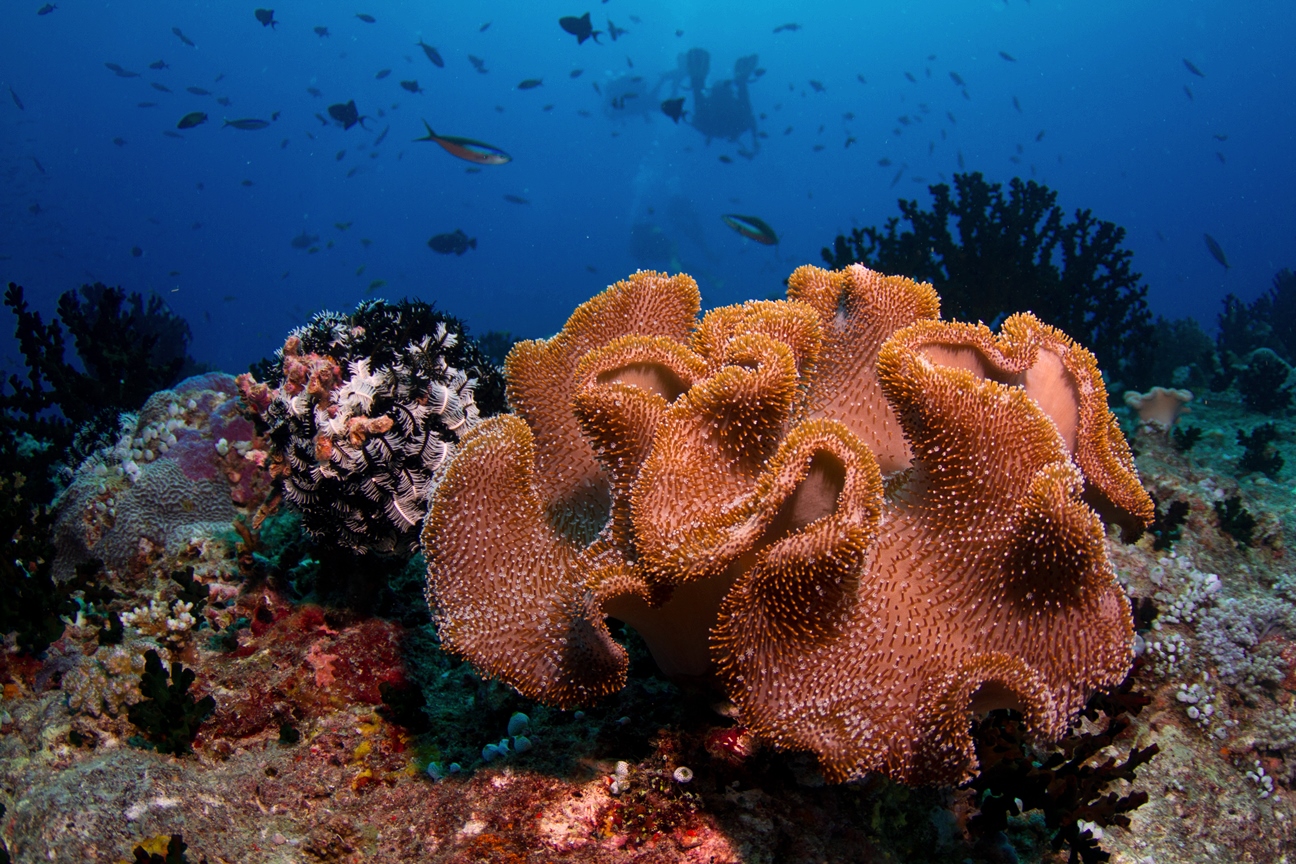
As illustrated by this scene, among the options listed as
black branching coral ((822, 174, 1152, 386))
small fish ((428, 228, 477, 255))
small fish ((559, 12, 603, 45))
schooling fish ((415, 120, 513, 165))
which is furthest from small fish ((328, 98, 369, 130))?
black branching coral ((822, 174, 1152, 386))

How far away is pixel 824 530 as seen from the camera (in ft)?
5.45

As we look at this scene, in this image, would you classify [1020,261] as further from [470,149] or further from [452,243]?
[452,243]

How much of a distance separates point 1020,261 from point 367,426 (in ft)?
31.0

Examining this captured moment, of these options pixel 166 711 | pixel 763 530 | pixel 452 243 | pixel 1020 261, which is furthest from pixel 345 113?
pixel 763 530

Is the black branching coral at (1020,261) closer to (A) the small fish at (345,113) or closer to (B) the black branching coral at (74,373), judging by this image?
(B) the black branching coral at (74,373)

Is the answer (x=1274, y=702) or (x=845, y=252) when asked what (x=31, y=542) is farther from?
(x=845, y=252)

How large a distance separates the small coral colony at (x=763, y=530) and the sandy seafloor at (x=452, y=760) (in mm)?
82

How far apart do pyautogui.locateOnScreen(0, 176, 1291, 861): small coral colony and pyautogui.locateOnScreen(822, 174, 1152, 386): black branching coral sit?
263 inches

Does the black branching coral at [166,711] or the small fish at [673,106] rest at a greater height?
the small fish at [673,106]

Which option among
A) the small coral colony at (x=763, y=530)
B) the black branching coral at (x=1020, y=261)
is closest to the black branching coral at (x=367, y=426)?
the small coral colony at (x=763, y=530)

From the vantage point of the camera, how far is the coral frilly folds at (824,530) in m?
1.70

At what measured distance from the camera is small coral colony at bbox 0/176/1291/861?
1712mm

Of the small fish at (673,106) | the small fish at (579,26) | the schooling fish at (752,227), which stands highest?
the small fish at (579,26)

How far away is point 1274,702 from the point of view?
3.48 m
